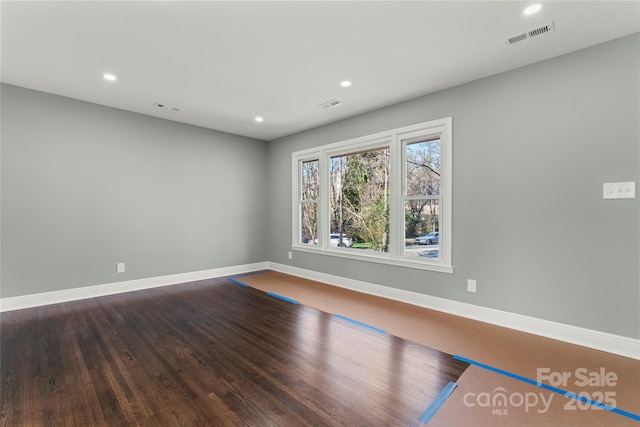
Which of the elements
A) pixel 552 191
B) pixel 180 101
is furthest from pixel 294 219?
pixel 552 191

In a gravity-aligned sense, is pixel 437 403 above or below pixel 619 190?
below

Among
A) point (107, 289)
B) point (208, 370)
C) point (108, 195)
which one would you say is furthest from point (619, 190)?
point (107, 289)

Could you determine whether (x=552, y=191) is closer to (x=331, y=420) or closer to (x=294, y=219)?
(x=331, y=420)

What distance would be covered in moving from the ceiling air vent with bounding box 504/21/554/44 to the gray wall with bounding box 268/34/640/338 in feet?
1.91

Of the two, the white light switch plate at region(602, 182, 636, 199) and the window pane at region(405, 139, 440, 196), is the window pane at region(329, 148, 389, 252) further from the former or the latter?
the white light switch plate at region(602, 182, 636, 199)

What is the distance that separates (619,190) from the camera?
248 centimetres

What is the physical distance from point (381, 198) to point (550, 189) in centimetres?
202

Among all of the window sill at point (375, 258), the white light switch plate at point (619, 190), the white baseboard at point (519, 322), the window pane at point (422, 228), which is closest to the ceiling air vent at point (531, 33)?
the white light switch plate at point (619, 190)

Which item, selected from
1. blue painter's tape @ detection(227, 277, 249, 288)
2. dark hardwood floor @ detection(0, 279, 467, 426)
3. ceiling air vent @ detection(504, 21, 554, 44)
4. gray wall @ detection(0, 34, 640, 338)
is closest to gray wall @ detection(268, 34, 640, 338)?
gray wall @ detection(0, 34, 640, 338)

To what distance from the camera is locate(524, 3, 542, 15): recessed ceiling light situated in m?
2.08

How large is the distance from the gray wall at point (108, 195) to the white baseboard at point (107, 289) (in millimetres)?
77

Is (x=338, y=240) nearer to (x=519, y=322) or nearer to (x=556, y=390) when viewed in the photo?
(x=519, y=322)

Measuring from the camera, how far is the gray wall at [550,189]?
2.47 meters

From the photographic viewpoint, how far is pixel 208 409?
1.78m
